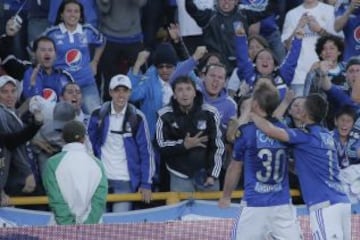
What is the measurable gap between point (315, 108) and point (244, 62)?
3.31 m

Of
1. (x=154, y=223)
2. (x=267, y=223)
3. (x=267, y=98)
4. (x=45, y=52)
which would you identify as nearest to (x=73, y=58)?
(x=45, y=52)

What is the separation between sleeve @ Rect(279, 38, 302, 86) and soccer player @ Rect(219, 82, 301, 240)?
9.89ft

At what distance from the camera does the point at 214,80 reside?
13.9m

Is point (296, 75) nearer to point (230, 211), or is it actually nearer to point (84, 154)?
point (230, 211)

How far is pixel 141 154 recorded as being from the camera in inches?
523

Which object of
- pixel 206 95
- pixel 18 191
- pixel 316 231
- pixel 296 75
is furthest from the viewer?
pixel 296 75

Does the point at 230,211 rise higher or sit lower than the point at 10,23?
lower

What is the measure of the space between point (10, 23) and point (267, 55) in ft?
9.42

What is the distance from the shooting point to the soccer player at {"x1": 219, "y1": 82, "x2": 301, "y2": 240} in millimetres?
11445

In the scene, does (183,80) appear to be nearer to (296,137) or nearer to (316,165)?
(296,137)

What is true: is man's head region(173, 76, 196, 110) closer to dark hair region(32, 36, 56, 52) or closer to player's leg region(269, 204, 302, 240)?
dark hair region(32, 36, 56, 52)

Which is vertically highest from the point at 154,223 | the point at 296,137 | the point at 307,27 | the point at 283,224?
the point at 307,27

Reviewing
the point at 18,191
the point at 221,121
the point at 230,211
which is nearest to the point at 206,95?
the point at 221,121

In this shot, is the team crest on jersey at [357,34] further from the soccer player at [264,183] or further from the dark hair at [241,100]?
the soccer player at [264,183]
